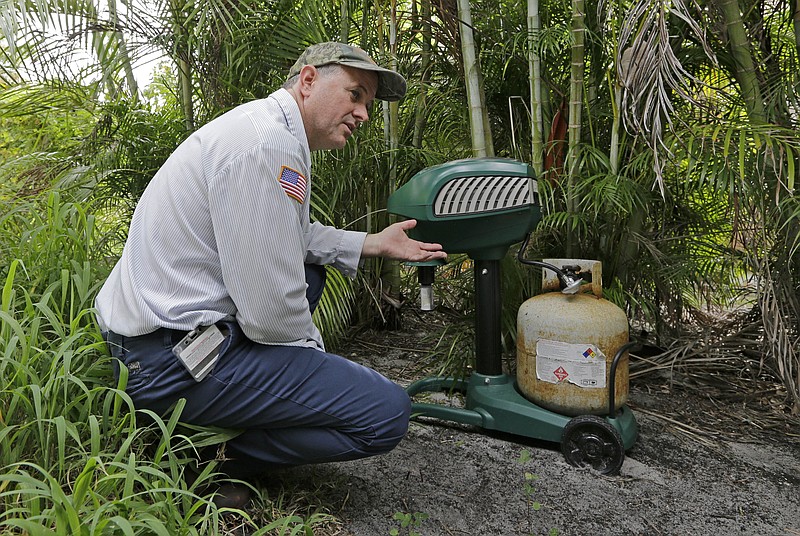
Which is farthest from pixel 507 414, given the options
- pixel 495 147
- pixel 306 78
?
pixel 495 147

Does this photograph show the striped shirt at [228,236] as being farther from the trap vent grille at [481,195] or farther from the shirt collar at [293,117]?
the trap vent grille at [481,195]

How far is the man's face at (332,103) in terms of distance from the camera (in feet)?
4.87

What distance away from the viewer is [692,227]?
267 cm

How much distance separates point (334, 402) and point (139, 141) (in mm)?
1820

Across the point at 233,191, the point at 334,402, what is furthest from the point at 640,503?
the point at 233,191

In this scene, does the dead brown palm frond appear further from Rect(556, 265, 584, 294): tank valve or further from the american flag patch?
the american flag patch

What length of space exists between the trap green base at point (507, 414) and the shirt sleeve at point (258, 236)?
78 centimetres

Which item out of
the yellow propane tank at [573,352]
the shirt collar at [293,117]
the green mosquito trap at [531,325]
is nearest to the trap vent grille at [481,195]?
the green mosquito trap at [531,325]

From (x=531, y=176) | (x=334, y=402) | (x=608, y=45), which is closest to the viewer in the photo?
(x=334, y=402)

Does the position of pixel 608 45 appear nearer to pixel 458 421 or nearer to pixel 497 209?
pixel 497 209

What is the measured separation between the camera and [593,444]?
70.6 inches

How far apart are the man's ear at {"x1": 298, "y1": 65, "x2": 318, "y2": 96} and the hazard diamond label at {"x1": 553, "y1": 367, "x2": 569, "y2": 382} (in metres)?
1.06

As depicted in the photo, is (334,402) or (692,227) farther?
(692,227)

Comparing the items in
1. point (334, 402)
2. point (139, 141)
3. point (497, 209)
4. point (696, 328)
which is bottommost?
point (696, 328)
